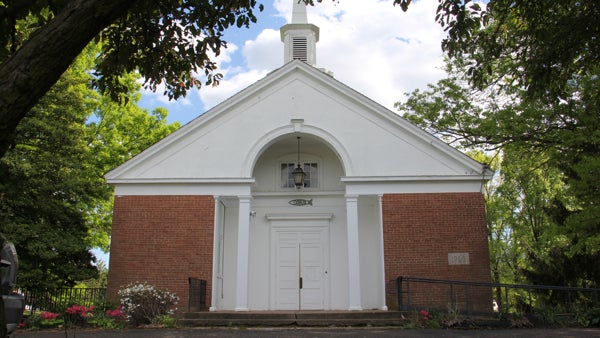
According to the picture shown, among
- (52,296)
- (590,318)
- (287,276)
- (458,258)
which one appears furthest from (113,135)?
(590,318)

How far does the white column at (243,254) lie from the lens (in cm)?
1382

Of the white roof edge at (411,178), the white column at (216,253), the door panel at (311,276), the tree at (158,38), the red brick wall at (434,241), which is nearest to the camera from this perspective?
the tree at (158,38)

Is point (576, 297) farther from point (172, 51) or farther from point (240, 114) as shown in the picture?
point (172, 51)

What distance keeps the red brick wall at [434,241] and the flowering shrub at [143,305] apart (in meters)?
5.90

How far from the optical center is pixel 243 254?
1436 centimetres

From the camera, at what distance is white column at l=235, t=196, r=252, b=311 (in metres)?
13.8

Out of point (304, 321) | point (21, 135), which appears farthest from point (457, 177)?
point (21, 135)

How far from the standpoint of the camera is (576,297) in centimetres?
1894

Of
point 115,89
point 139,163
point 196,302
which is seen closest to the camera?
point 115,89

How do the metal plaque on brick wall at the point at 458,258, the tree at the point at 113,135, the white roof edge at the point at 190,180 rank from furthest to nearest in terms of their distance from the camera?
the tree at the point at 113,135, the white roof edge at the point at 190,180, the metal plaque on brick wall at the point at 458,258

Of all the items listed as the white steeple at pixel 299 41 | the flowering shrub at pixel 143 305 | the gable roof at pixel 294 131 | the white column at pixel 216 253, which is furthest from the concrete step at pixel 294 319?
the white steeple at pixel 299 41

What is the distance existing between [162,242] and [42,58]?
38.1 ft

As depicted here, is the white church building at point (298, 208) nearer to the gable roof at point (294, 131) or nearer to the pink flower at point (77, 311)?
the gable roof at point (294, 131)

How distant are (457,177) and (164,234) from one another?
846 cm
